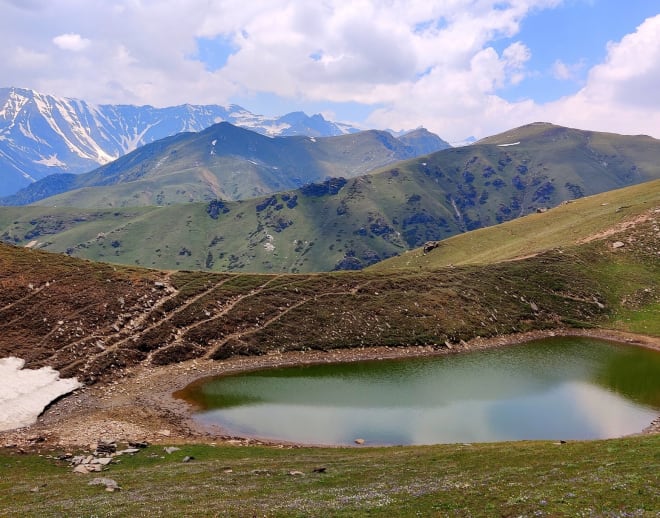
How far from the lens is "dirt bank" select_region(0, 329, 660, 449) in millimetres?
48531

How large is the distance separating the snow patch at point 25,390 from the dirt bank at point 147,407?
1.43m

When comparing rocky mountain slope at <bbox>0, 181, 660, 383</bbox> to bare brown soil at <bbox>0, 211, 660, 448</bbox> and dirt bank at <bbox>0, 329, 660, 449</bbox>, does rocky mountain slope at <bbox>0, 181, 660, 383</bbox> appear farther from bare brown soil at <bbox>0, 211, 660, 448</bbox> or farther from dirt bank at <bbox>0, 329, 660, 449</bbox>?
dirt bank at <bbox>0, 329, 660, 449</bbox>

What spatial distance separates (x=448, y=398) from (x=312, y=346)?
27456 millimetres

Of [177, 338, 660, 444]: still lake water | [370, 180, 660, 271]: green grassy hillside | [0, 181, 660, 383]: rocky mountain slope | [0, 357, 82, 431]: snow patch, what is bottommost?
[177, 338, 660, 444]: still lake water

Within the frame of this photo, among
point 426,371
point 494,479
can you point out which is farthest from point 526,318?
point 494,479

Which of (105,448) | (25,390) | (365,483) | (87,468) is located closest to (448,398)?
(365,483)

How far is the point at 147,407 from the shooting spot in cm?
5816

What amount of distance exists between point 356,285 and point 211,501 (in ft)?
239

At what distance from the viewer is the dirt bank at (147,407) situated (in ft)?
159

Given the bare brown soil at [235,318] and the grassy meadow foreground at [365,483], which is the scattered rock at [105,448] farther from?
the bare brown soil at [235,318]

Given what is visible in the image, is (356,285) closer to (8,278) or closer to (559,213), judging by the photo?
(8,278)

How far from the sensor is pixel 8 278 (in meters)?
77.4

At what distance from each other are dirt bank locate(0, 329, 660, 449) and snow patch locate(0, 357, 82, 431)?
56.3 inches

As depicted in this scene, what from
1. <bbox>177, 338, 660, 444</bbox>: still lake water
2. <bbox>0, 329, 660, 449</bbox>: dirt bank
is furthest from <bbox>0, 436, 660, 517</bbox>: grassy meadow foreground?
<bbox>177, 338, 660, 444</bbox>: still lake water
